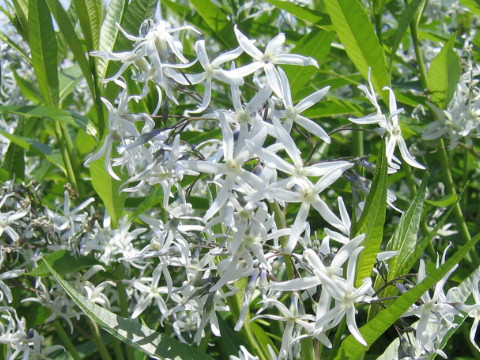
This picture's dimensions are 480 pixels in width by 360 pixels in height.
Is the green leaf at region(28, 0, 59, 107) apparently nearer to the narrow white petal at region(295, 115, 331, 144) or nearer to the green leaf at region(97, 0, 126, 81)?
the green leaf at region(97, 0, 126, 81)

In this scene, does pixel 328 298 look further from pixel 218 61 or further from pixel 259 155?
pixel 218 61

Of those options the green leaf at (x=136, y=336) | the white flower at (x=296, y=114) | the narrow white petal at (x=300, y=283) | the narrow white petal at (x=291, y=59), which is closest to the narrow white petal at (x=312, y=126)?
the white flower at (x=296, y=114)

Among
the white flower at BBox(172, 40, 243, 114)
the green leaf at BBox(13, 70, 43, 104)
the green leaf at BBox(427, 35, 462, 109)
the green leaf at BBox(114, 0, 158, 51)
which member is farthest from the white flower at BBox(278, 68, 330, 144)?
the green leaf at BBox(13, 70, 43, 104)

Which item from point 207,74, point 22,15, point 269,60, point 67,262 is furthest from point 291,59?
point 22,15

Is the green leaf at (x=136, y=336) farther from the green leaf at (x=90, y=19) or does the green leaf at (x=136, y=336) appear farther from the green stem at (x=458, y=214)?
the green stem at (x=458, y=214)

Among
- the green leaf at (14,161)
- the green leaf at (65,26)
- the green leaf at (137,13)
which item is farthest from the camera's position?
the green leaf at (14,161)

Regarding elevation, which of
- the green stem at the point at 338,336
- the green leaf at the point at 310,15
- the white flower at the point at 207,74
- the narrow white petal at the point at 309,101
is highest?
the white flower at the point at 207,74

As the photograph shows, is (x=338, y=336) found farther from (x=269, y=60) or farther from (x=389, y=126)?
(x=269, y=60)
